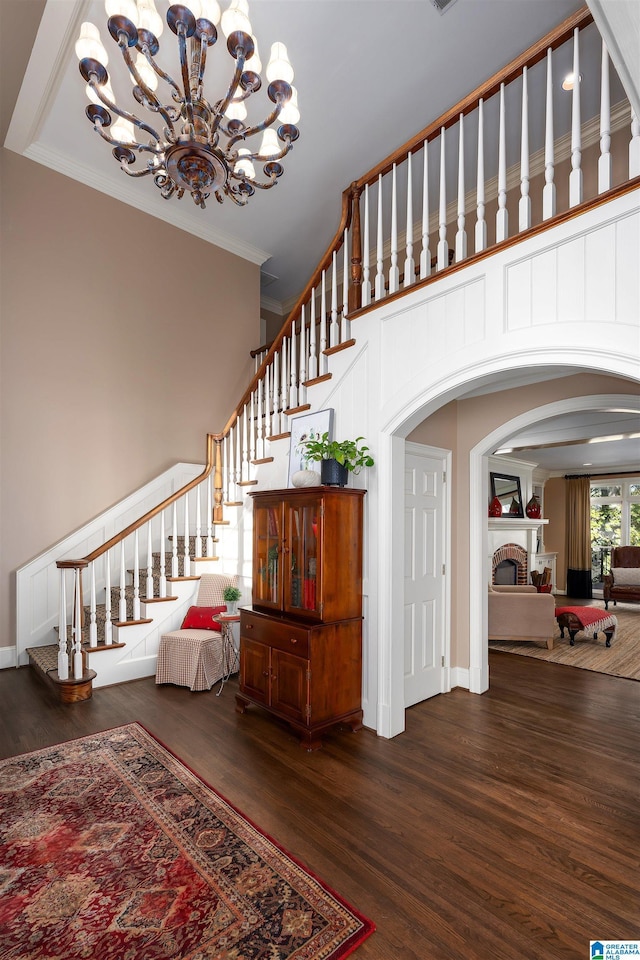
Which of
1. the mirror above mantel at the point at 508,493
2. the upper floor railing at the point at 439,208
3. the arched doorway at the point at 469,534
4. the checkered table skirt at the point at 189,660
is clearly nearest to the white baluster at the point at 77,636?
the upper floor railing at the point at 439,208

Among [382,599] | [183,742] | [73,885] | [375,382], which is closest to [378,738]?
[382,599]

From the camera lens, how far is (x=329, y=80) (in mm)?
4320

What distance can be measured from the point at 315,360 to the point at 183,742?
314 cm

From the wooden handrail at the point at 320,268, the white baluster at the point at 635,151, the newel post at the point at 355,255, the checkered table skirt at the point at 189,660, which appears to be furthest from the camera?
the checkered table skirt at the point at 189,660

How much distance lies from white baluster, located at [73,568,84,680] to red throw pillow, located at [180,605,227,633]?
947 mm

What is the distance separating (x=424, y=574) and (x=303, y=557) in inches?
50.0

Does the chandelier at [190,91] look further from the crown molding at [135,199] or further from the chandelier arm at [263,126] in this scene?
the crown molding at [135,199]

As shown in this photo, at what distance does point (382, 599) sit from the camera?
3.60 m

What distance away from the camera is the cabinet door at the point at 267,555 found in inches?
151

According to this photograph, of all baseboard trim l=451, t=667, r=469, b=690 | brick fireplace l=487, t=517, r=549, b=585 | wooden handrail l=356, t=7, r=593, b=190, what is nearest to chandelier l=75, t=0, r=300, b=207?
wooden handrail l=356, t=7, r=593, b=190

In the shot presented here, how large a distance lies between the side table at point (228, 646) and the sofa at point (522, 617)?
3.46 metres

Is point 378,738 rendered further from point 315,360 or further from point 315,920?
point 315,360

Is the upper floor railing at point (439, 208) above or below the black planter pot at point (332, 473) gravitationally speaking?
above

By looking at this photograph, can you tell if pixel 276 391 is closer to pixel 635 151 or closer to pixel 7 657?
pixel 635 151
